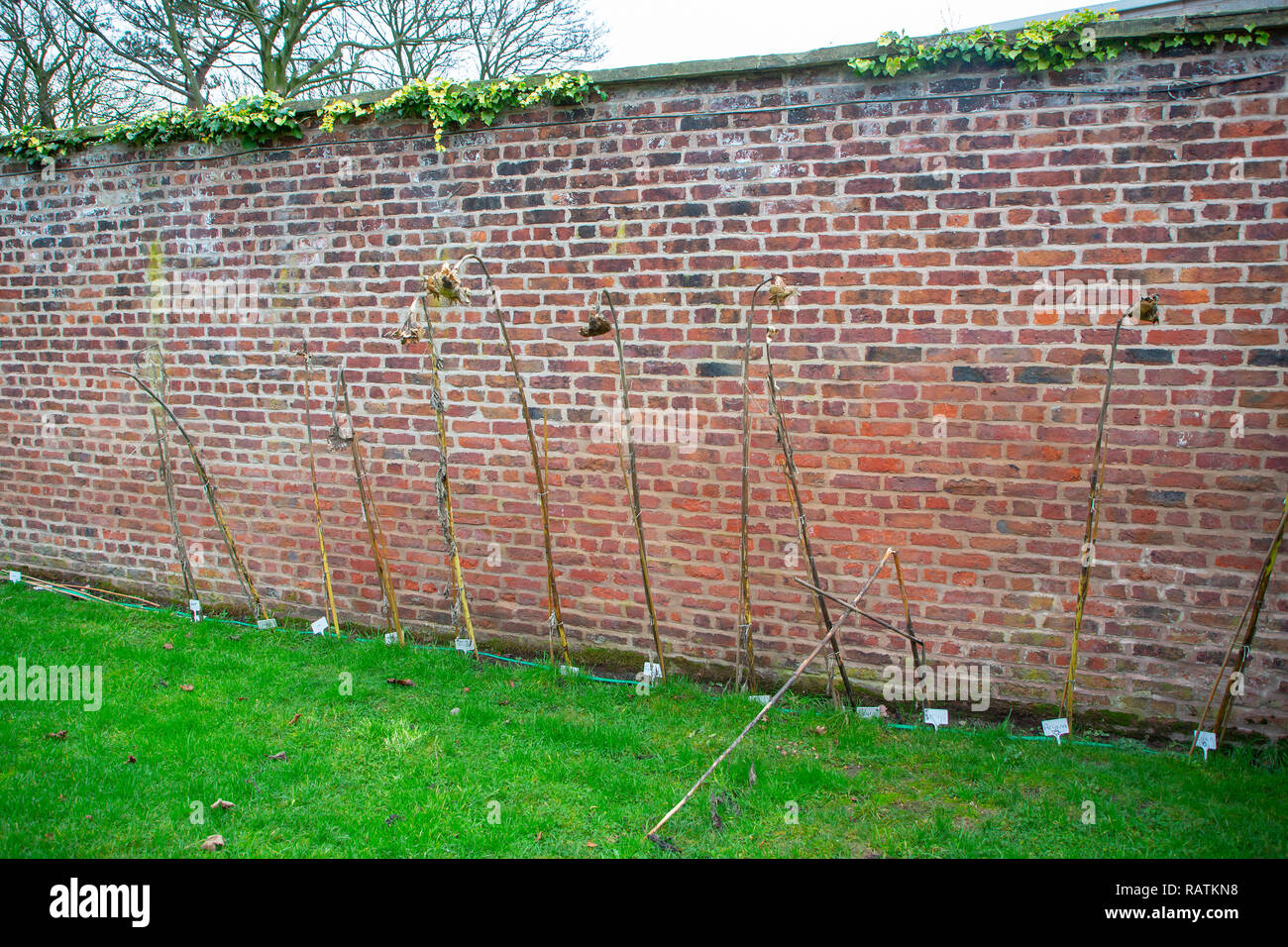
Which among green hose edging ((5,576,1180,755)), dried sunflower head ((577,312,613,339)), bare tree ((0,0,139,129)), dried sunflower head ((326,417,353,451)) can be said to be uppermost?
bare tree ((0,0,139,129))

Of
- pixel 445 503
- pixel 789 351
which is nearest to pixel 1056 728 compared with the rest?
pixel 789 351

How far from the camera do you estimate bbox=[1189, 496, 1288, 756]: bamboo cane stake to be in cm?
316

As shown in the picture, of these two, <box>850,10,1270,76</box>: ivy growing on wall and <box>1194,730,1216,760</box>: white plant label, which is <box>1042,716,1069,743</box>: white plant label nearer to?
<box>1194,730,1216,760</box>: white plant label

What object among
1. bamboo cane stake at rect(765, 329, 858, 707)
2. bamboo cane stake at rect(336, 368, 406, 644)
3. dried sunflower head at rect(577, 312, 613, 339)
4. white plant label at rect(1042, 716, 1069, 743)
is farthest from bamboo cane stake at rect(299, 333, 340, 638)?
white plant label at rect(1042, 716, 1069, 743)

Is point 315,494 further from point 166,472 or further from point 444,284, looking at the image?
point 444,284

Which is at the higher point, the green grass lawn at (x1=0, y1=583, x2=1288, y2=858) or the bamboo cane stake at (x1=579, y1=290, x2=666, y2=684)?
the bamboo cane stake at (x1=579, y1=290, x2=666, y2=684)

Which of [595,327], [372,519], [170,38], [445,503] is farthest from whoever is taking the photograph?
[170,38]

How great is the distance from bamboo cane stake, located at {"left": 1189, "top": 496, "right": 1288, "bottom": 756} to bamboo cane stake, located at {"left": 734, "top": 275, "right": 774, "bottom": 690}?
1808 mm

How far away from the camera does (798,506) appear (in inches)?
148

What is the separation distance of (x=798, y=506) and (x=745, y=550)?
0.34 meters

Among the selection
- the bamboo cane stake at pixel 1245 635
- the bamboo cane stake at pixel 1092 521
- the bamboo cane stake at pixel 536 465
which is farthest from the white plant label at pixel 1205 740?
the bamboo cane stake at pixel 536 465

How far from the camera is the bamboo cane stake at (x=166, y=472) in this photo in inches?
206

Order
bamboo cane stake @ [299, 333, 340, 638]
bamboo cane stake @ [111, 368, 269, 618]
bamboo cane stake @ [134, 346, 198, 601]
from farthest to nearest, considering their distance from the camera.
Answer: bamboo cane stake @ [134, 346, 198, 601] < bamboo cane stake @ [111, 368, 269, 618] < bamboo cane stake @ [299, 333, 340, 638]

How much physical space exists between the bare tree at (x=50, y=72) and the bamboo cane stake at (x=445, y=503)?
1003cm
